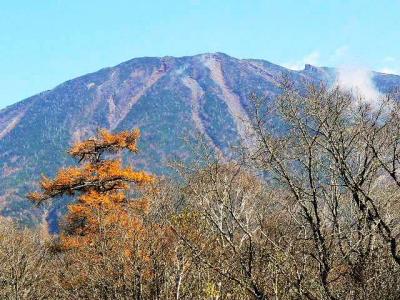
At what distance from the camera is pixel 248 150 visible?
1144 centimetres

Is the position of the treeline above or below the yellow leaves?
above

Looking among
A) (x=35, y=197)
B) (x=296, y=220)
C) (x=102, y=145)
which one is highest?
(x=296, y=220)

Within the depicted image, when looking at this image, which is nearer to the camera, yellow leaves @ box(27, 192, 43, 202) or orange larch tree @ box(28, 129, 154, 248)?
orange larch tree @ box(28, 129, 154, 248)

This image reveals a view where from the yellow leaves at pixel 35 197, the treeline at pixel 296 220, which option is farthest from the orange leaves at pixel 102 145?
the treeline at pixel 296 220

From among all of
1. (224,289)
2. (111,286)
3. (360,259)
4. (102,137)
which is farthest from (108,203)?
(360,259)

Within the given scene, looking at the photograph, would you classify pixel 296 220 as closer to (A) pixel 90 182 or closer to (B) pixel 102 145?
(A) pixel 90 182

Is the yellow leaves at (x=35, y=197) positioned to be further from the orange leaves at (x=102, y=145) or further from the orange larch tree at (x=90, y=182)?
the orange leaves at (x=102, y=145)

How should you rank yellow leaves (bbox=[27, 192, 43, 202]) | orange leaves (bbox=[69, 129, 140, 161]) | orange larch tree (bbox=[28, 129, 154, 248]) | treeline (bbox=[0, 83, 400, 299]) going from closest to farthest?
treeline (bbox=[0, 83, 400, 299]), orange larch tree (bbox=[28, 129, 154, 248]), yellow leaves (bbox=[27, 192, 43, 202]), orange leaves (bbox=[69, 129, 140, 161])

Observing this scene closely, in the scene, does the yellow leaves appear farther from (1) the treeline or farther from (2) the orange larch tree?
(1) the treeline

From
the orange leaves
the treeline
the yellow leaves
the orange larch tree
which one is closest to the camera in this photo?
the treeline

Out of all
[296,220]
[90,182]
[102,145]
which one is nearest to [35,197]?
[90,182]

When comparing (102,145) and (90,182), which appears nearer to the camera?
(90,182)

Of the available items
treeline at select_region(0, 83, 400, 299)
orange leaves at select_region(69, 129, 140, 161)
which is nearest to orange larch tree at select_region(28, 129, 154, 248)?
orange leaves at select_region(69, 129, 140, 161)

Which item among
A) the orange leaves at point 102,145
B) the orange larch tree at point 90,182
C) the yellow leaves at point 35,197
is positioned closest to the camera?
the orange larch tree at point 90,182
